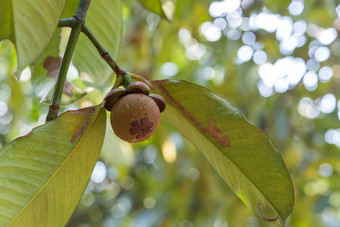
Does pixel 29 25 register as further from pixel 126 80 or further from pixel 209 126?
pixel 209 126

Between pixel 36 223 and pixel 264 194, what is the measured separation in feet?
1.15

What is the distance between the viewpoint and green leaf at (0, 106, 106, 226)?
0.55 m

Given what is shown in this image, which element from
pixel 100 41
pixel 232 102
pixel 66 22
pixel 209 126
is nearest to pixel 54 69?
pixel 100 41

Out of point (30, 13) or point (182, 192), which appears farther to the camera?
point (182, 192)

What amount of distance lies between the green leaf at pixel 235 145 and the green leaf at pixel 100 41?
0.26 m

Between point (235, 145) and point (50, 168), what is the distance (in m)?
0.29

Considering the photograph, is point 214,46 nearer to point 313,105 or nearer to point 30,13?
point 313,105

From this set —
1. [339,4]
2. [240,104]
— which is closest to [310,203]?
[240,104]

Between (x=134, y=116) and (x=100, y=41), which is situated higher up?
(x=134, y=116)

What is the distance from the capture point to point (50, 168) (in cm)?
58

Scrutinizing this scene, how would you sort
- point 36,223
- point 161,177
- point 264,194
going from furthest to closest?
point 161,177
point 264,194
point 36,223

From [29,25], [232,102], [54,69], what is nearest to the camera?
[29,25]

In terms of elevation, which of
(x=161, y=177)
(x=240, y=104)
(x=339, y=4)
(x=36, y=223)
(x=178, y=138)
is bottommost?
(x=161, y=177)

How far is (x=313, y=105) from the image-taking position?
278 centimetres
